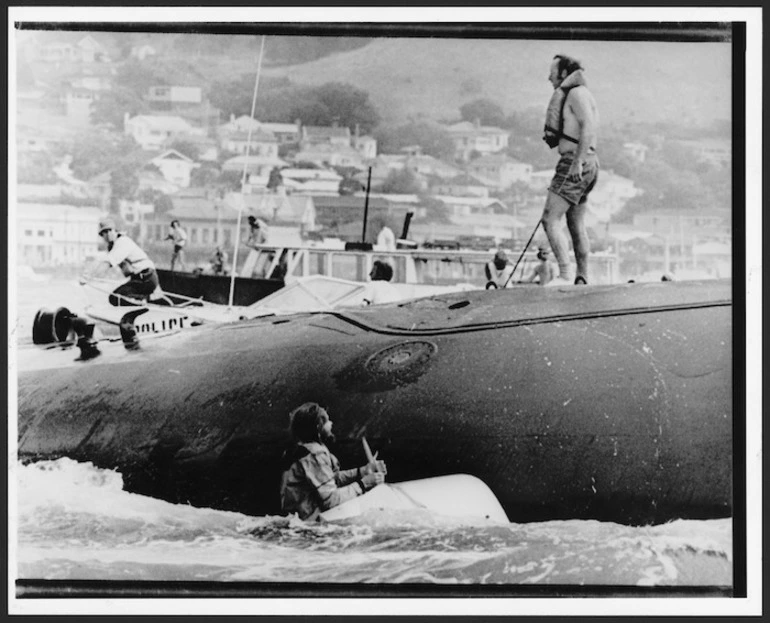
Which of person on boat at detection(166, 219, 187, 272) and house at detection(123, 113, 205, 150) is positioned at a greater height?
house at detection(123, 113, 205, 150)

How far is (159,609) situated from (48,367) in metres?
1.50

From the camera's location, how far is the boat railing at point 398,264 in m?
6.36

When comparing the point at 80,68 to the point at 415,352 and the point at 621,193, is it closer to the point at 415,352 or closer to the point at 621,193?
the point at 415,352

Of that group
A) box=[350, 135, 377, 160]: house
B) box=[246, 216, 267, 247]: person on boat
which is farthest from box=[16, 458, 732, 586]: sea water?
box=[350, 135, 377, 160]: house

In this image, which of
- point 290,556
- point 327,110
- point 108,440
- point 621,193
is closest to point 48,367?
point 108,440

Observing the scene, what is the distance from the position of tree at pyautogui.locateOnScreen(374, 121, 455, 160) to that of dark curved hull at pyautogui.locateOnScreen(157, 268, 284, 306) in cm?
100

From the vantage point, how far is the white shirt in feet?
20.7

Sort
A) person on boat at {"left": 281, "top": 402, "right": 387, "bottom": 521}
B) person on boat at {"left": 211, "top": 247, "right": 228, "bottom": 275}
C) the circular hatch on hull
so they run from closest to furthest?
person on boat at {"left": 281, "top": 402, "right": 387, "bottom": 521}, the circular hatch on hull, person on boat at {"left": 211, "top": 247, "right": 228, "bottom": 275}

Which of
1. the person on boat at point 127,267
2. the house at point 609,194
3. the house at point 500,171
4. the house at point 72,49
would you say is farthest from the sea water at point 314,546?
the house at point 72,49

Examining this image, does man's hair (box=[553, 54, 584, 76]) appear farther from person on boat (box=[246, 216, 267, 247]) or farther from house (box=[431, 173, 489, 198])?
person on boat (box=[246, 216, 267, 247])

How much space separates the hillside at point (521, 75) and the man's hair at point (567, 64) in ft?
0.11

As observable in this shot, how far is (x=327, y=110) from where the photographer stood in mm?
6266

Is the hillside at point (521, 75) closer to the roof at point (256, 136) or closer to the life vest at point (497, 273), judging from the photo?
the roof at point (256, 136)

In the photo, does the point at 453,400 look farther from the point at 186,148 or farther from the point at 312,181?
the point at 186,148
